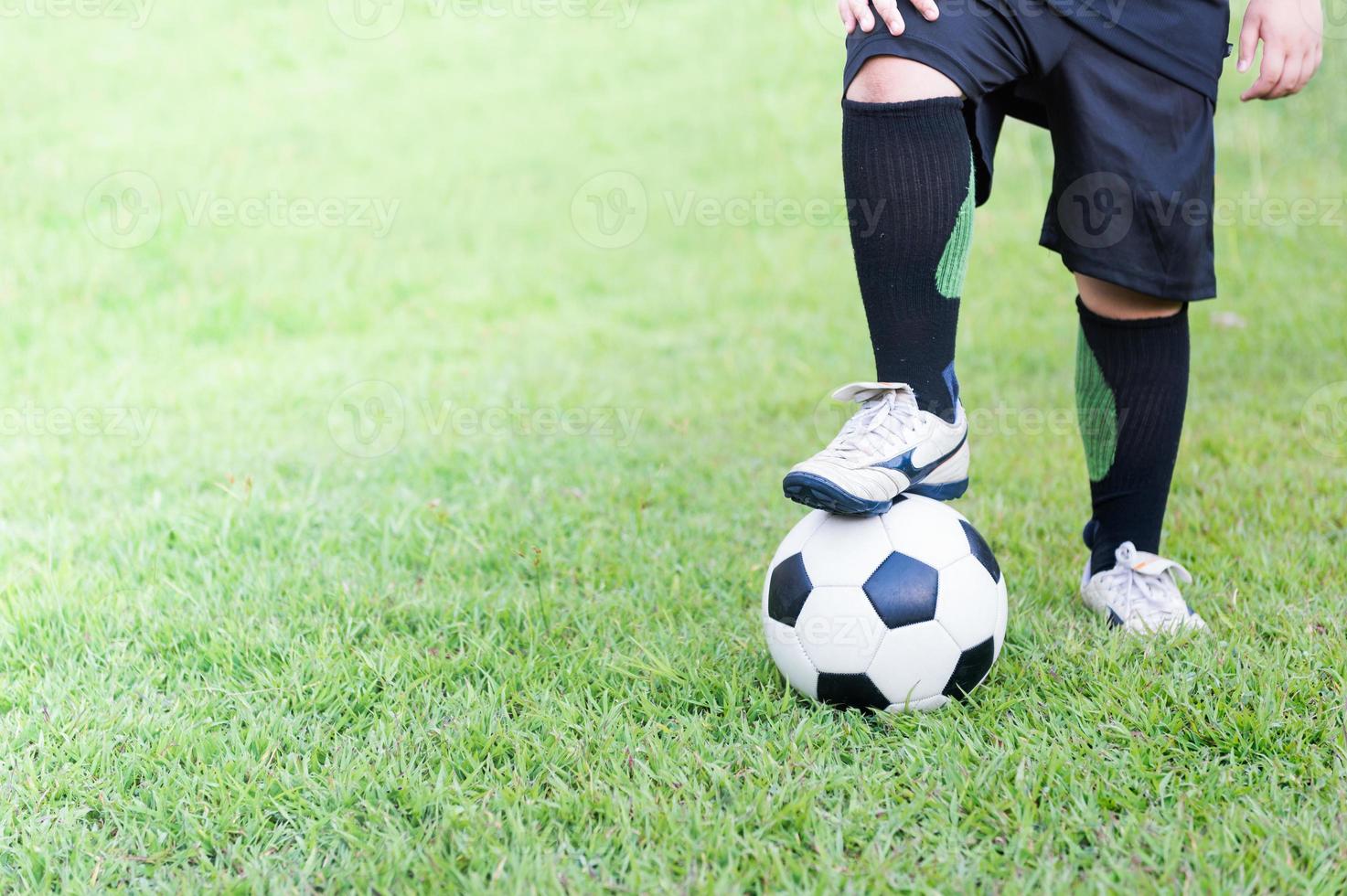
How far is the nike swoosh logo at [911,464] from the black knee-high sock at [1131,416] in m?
0.54

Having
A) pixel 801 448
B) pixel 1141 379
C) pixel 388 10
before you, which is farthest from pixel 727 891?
pixel 388 10

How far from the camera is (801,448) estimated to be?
3.88 metres

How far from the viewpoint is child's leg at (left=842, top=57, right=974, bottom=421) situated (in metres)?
1.90

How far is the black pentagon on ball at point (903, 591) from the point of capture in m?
1.94

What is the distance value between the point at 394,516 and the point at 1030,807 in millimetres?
2047

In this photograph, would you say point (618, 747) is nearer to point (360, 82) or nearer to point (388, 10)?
point (360, 82)

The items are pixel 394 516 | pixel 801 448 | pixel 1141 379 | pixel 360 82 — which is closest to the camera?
pixel 1141 379

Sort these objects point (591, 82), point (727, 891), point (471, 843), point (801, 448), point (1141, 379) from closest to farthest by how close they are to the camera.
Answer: point (727, 891) → point (471, 843) → point (1141, 379) → point (801, 448) → point (591, 82)
